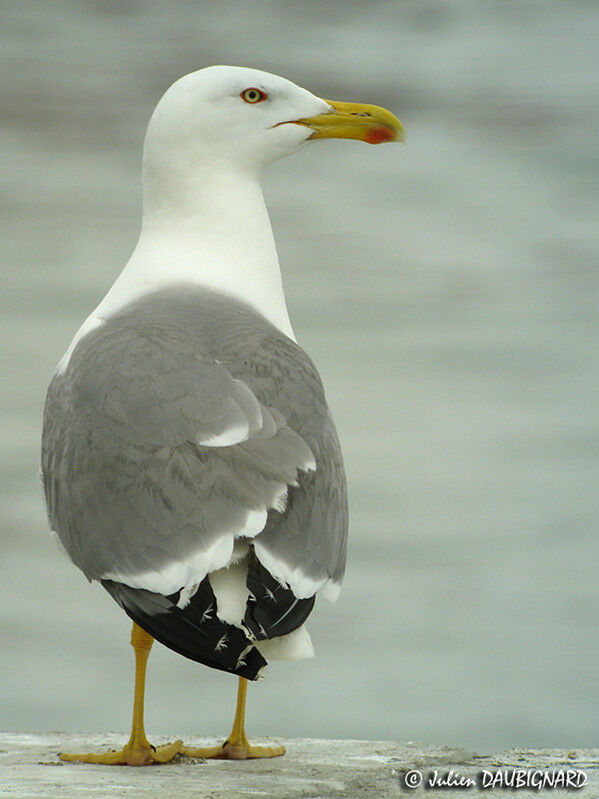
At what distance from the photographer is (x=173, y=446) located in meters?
3.46

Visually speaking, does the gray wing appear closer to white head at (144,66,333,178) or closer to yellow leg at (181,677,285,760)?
yellow leg at (181,677,285,760)

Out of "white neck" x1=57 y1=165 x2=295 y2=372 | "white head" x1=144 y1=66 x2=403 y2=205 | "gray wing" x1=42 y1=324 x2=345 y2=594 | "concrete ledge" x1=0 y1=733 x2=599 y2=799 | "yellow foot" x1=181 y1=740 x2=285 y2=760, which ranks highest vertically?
"white head" x1=144 y1=66 x2=403 y2=205

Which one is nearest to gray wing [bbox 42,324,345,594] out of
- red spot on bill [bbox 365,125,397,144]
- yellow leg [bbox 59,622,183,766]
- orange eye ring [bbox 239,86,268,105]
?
yellow leg [bbox 59,622,183,766]

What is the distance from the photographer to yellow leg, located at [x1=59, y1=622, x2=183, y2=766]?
3.90 meters

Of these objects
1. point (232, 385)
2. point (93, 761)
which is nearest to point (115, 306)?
point (232, 385)

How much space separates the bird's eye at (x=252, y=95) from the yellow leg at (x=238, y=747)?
1787mm

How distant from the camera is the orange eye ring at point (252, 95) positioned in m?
4.56

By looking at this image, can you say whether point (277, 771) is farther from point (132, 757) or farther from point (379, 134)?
point (379, 134)

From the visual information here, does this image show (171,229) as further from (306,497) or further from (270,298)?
(306,497)

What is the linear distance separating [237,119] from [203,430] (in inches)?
55.7

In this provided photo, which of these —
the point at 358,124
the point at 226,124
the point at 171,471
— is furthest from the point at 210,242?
the point at 171,471

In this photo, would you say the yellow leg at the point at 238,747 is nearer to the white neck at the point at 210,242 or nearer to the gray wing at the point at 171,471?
the gray wing at the point at 171,471

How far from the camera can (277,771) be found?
3852 millimetres

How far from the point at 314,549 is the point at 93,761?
0.96m
